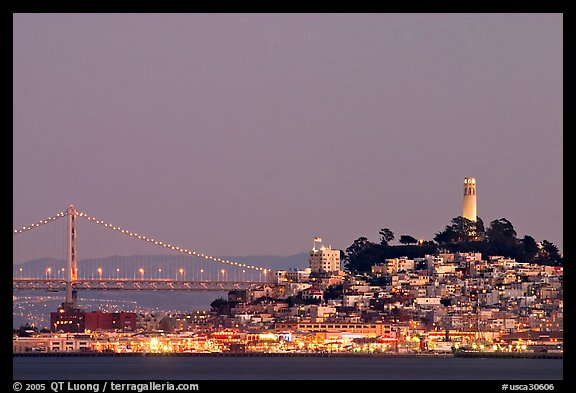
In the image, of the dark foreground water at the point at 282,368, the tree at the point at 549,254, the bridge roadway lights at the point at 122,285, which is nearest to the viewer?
the dark foreground water at the point at 282,368

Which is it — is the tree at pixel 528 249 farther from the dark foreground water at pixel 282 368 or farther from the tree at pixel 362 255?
the dark foreground water at pixel 282 368

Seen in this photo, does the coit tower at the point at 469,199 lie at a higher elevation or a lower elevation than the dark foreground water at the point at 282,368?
higher

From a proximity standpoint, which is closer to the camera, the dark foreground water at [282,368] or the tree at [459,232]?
the dark foreground water at [282,368]

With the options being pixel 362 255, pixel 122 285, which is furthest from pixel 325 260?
pixel 122 285

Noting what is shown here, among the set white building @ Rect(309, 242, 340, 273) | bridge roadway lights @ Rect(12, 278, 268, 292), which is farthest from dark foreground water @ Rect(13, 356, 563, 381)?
white building @ Rect(309, 242, 340, 273)

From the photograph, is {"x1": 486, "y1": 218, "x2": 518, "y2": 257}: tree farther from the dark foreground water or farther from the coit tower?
the dark foreground water

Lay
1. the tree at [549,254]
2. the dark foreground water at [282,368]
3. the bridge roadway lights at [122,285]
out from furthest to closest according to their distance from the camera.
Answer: the tree at [549,254] → the bridge roadway lights at [122,285] → the dark foreground water at [282,368]

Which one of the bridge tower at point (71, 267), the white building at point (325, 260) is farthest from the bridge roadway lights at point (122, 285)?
the white building at point (325, 260)

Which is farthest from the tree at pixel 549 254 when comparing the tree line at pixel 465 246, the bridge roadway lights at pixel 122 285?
the bridge roadway lights at pixel 122 285
